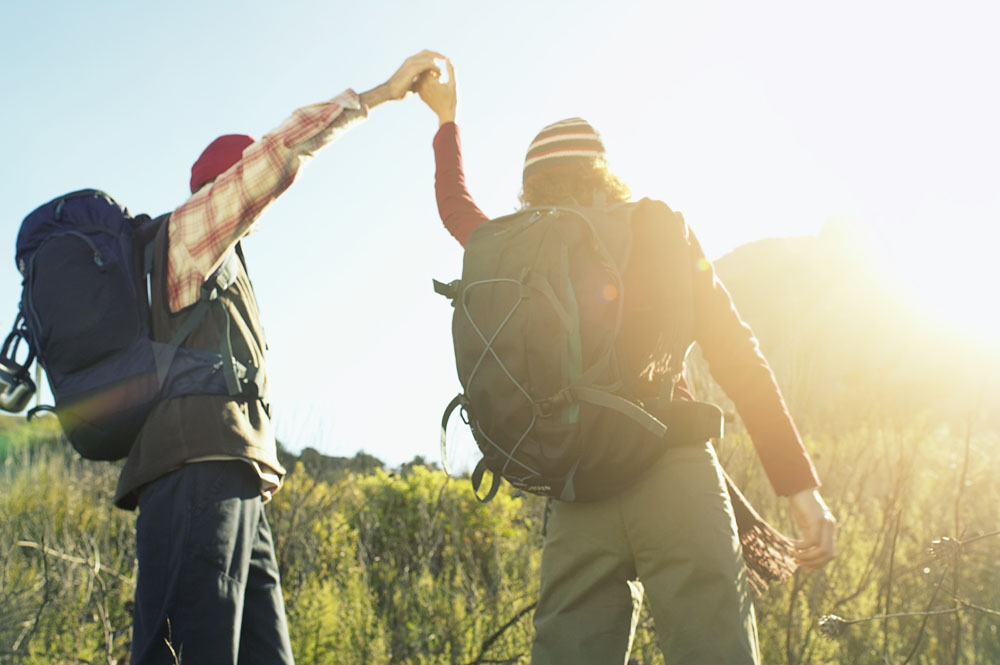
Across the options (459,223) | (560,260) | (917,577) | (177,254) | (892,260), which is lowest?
(917,577)

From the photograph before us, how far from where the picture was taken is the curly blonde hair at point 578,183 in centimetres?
Result: 180

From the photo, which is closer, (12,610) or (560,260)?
(560,260)

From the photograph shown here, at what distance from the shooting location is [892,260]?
32.6 m

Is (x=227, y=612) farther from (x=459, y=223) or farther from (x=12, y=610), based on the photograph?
(x=12, y=610)

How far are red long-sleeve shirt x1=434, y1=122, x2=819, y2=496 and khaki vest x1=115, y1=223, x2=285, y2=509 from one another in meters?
1.01

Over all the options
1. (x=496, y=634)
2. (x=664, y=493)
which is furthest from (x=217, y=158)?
(x=496, y=634)

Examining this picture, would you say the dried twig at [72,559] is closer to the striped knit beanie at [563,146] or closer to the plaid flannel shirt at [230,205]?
the plaid flannel shirt at [230,205]

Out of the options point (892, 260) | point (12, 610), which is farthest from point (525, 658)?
point (892, 260)

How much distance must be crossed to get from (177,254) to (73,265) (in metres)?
0.23

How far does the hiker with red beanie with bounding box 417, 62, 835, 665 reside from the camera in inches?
59.2

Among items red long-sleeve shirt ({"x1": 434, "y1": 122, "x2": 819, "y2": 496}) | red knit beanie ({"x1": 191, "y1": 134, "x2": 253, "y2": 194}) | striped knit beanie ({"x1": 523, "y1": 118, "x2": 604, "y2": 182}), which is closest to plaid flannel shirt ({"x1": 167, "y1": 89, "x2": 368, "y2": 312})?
red knit beanie ({"x1": 191, "y1": 134, "x2": 253, "y2": 194})

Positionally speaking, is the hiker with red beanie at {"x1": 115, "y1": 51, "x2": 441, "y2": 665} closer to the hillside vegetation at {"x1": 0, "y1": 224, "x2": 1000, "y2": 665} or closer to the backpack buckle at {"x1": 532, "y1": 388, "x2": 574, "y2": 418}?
the backpack buckle at {"x1": 532, "y1": 388, "x2": 574, "y2": 418}

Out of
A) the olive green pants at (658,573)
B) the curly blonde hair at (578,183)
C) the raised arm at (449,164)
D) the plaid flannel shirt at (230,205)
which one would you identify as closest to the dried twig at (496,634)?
the olive green pants at (658,573)

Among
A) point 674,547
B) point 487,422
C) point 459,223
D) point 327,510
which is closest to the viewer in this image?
point 674,547
